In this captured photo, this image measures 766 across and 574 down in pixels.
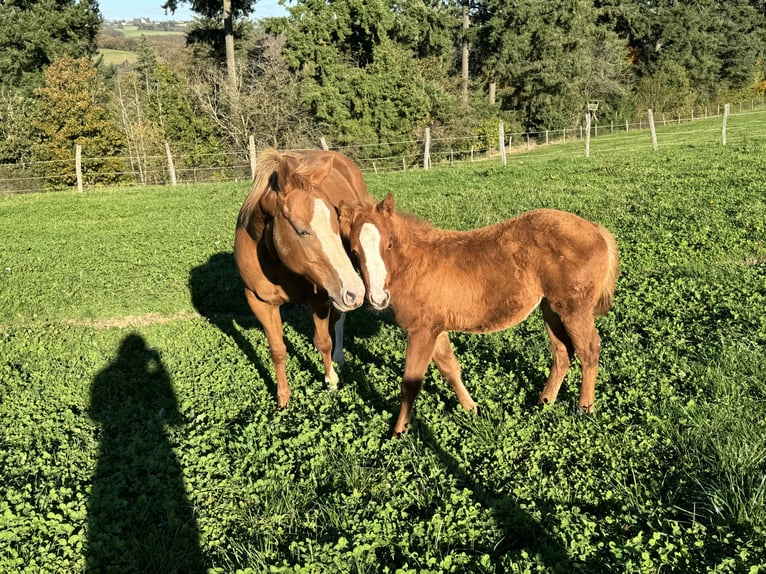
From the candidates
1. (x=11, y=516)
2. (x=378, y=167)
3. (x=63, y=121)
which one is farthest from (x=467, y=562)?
(x=63, y=121)

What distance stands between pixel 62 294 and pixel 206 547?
23.9ft

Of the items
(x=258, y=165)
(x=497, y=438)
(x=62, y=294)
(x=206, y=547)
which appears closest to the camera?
(x=206, y=547)

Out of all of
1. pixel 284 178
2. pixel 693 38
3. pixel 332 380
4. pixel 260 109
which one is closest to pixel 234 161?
pixel 260 109

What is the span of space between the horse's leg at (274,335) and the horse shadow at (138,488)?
105cm

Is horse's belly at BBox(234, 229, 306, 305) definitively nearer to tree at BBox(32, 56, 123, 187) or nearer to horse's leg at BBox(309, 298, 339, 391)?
horse's leg at BBox(309, 298, 339, 391)

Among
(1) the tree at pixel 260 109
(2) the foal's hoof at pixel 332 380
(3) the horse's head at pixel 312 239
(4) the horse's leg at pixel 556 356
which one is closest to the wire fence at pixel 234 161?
(1) the tree at pixel 260 109

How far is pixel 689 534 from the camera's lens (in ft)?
10.2

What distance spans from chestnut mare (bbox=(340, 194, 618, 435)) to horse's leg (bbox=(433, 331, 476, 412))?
5.1 inches

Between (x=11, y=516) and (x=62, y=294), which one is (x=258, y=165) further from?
(x=62, y=294)

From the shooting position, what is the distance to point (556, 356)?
491 cm

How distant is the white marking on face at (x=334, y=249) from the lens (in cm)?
420

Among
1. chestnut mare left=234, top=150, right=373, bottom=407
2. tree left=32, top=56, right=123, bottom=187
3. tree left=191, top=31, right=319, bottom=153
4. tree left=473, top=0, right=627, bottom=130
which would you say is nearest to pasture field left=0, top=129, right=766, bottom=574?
chestnut mare left=234, top=150, right=373, bottom=407

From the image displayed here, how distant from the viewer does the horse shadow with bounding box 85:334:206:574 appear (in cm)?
339

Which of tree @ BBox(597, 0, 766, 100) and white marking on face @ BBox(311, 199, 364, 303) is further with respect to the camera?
tree @ BBox(597, 0, 766, 100)
